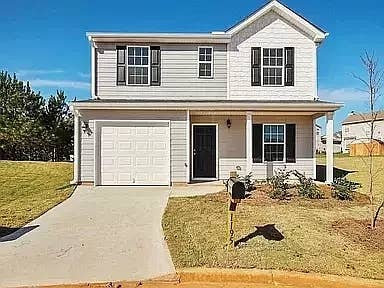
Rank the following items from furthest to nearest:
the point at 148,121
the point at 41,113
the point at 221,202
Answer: the point at 41,113 → the point at 148,121 → the point at 221,202

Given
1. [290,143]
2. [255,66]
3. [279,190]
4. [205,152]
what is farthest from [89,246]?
[255,66]

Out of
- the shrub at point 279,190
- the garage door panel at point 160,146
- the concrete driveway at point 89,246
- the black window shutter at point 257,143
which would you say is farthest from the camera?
the black window shutter at point 257,143

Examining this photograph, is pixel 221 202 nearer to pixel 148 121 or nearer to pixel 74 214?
pixel 74 214

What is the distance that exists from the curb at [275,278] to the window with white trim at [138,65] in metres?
11.3

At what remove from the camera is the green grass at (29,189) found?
10534mm

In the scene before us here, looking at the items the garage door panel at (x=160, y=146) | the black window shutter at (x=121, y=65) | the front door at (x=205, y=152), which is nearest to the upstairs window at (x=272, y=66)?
the front door at (x=205, y=152)

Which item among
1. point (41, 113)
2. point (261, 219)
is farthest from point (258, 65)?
point (41, 113)

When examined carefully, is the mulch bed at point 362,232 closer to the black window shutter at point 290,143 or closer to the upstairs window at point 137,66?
the black window shutter at point 290,143

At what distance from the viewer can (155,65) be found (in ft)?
53.9

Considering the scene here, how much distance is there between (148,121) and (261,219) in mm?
7393

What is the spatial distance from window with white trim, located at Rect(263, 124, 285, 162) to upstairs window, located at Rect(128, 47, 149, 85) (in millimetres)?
5351

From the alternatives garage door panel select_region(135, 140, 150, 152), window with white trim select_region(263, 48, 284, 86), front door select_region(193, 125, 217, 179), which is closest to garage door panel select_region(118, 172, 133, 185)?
garage door panel select_region(135, 140, 150, 152)

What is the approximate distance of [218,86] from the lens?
16.5 metres

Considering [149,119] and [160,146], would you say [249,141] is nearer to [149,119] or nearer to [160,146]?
[160,146]
